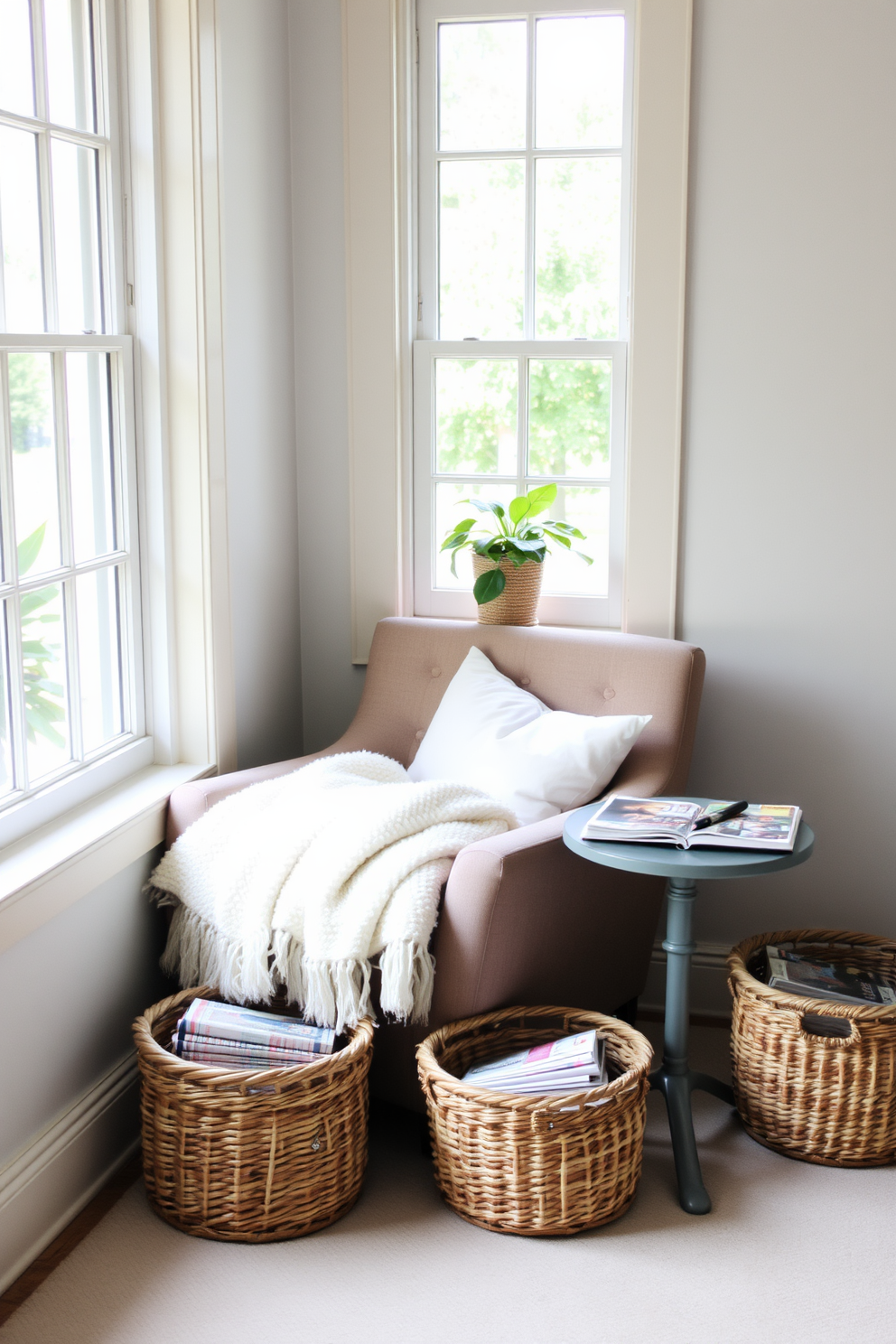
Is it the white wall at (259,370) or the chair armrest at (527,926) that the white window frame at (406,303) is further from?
the chair armrest at (527,926)

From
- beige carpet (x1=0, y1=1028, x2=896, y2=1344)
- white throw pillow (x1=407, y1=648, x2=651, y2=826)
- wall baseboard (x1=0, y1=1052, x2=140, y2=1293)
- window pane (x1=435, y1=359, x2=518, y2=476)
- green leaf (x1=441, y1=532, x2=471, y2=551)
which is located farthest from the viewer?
window pane (x1=435, y1=359, x2=518, y2=476)

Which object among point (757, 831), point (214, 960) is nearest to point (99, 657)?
point (214, 960)

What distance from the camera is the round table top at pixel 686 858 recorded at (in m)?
2.06

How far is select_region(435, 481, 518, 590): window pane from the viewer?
10.2ft

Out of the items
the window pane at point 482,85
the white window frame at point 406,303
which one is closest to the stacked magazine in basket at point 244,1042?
the white window frame at point 406,303

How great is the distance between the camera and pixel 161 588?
2.60 m

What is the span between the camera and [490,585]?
283 cm

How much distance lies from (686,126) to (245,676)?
1627 millimetres

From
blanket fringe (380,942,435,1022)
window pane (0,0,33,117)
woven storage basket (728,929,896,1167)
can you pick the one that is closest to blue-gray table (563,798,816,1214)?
woven storage basket (728,929,896,1167)

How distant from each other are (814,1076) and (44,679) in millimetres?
1658

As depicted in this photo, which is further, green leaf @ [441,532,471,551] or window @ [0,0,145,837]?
green leaf @ [441,532,471,551]

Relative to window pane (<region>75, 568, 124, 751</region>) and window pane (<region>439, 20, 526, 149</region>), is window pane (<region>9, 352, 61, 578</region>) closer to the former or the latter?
window pane (<region>75, 568, 124, 751</region>)

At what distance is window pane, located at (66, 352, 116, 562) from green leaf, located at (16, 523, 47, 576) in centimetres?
9

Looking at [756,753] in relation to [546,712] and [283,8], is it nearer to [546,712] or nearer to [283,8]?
[546,712]
